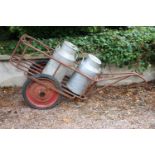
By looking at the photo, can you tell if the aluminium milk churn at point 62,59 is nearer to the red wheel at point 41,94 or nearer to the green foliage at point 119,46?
the red wheel at point 41,94

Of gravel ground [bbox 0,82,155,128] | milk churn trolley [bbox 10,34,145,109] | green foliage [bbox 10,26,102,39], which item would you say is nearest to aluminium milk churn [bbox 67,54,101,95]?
milk churn trolley [bbox 10,34,145,109]

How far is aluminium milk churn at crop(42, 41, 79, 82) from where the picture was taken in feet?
18.0

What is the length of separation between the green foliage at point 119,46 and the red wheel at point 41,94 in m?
0.87

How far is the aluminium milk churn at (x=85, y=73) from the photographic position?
5.56 meters

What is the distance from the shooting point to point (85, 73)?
555cm

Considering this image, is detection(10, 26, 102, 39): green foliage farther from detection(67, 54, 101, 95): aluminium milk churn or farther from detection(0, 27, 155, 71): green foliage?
Answer: detection(67, 54, 101, 95): aluminium milk churn

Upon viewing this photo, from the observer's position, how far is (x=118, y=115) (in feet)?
18.2

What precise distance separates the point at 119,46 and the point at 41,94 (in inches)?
57.5

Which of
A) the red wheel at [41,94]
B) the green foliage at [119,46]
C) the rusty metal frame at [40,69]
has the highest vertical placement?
the green foliage at [119,46]

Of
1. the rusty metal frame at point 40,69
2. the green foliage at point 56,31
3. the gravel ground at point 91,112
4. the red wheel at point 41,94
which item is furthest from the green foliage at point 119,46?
the red wheel at point 41,94

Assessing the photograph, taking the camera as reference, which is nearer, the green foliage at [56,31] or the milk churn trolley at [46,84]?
the milk churn trolley at [46,84]

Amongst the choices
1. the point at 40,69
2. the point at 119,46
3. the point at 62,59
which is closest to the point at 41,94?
the point at 40,69

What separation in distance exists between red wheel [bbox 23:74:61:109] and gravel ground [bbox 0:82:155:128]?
97mm

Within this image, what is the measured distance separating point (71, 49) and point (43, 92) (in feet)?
2.23
